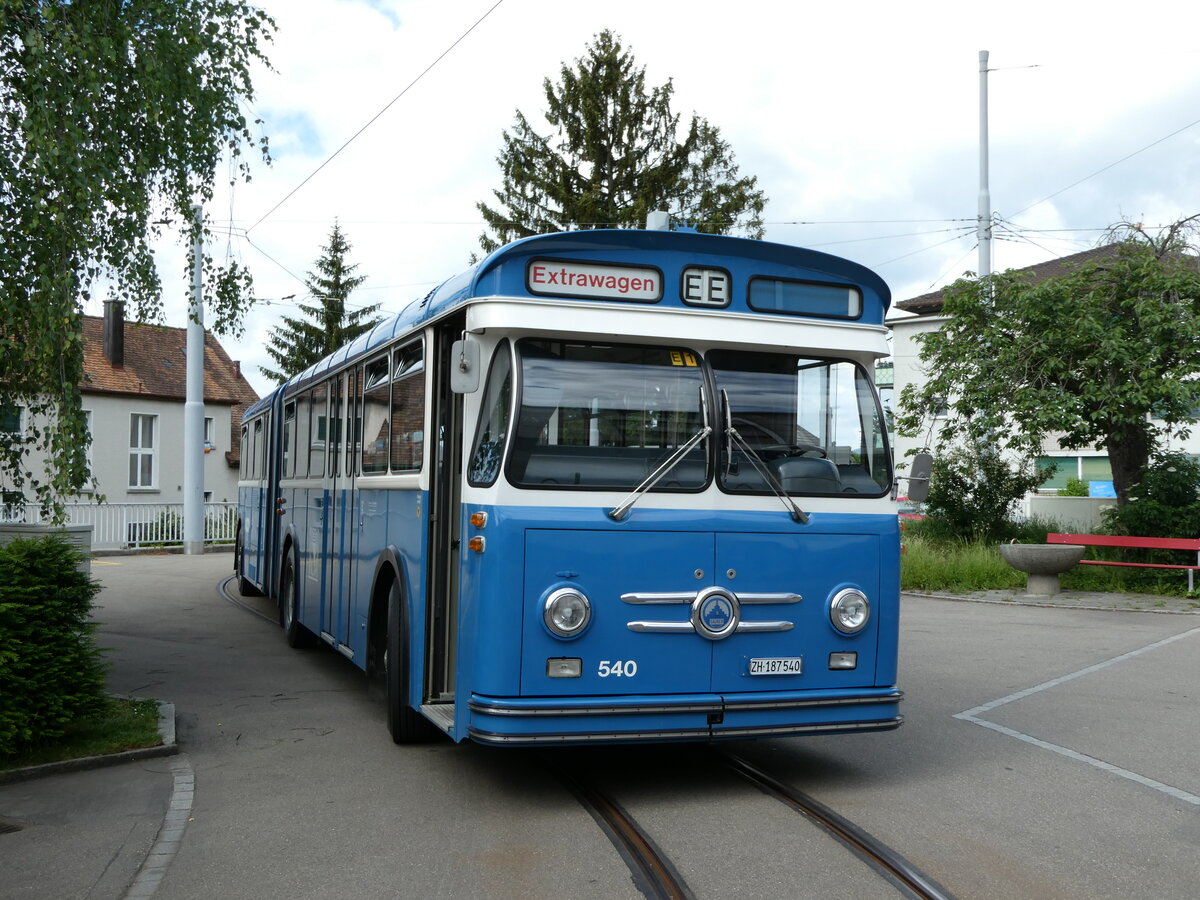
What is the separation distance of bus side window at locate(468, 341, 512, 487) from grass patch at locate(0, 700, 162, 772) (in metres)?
3.21

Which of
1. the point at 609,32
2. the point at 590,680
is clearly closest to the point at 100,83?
the point at 590,680

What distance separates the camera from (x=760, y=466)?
22.2 feet

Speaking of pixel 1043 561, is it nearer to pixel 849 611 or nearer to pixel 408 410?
pixel 849 611

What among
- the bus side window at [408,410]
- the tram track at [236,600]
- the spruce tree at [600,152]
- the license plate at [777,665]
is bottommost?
the tram track at [236,600]

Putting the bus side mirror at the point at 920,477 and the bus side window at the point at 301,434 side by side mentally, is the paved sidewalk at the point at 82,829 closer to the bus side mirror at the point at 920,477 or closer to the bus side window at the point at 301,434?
the bus side mirror at the point at 920,477

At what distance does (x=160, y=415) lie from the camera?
46062 mm

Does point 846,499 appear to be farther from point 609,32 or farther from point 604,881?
point 609,32

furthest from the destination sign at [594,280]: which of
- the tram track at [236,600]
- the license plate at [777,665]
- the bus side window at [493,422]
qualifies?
the tram track at [236,600]

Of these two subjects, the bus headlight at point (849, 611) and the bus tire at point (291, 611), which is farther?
the bus tire at point (291, 611)

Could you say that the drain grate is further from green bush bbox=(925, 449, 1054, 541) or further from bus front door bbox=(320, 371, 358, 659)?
green bush bbox=(925, 449, 1054, 541)

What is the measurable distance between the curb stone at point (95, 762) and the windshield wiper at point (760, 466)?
13.6ft

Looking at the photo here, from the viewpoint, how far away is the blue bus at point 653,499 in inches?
247

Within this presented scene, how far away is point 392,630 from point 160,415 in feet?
135

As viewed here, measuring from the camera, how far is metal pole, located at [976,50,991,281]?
2542 cm
